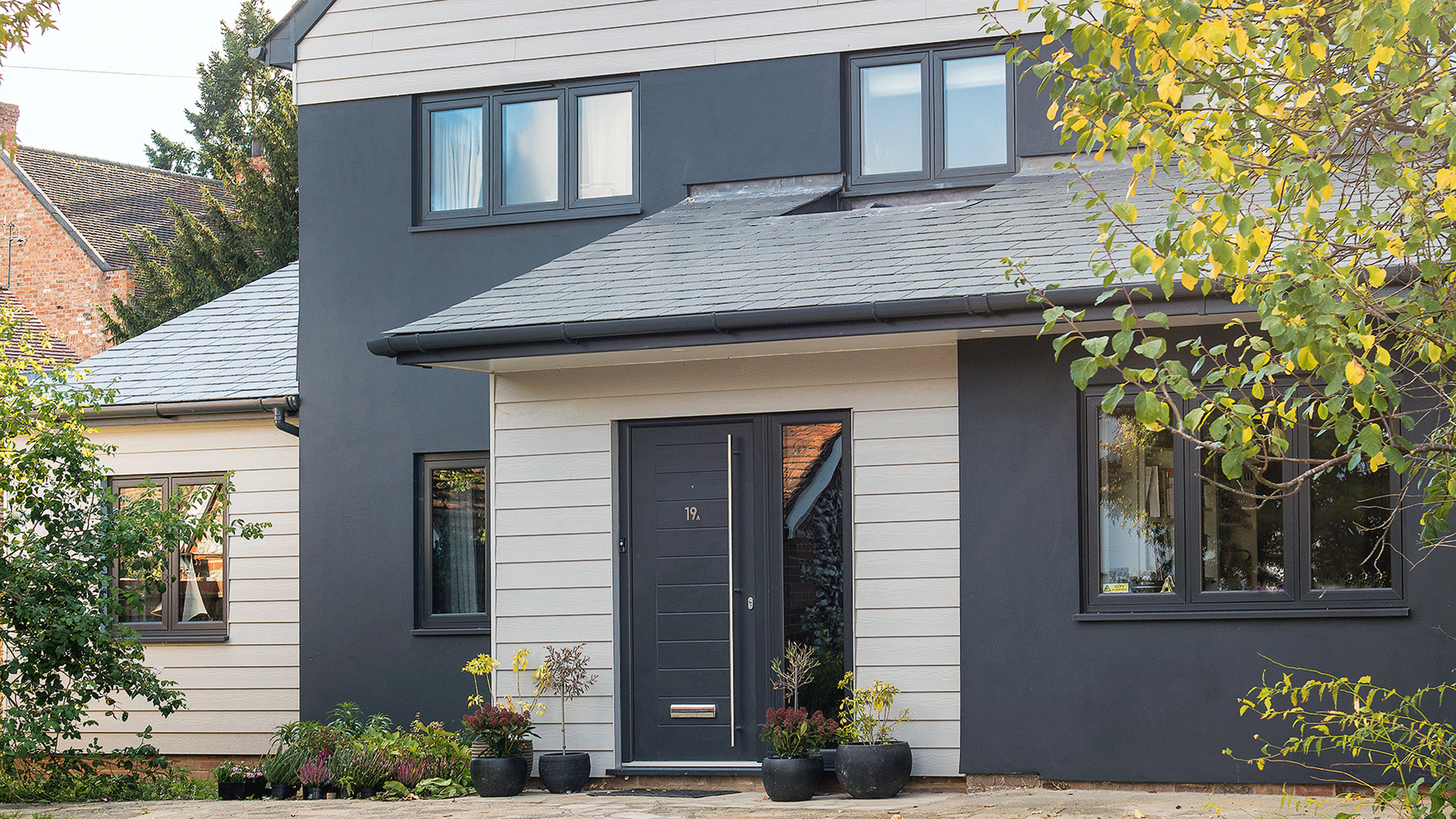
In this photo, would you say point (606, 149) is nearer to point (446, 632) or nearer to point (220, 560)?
point (446, 632)

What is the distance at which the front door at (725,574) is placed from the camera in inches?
361

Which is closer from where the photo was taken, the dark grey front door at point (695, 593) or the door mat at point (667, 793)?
the door mat at point (667, 793)

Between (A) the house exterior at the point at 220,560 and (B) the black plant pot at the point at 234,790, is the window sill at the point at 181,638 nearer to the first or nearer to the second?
(A) the house exterior at the point at 220,560

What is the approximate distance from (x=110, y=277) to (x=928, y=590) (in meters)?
24.4

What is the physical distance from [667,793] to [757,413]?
96.3 inches

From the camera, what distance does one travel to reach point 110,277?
28.8m

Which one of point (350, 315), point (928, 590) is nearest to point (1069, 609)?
point (928, 590)

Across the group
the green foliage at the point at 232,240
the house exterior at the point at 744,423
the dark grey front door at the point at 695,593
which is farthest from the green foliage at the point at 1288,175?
the green foliage at the point at 232,240

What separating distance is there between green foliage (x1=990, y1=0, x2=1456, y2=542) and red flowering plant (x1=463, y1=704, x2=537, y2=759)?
5.77 m

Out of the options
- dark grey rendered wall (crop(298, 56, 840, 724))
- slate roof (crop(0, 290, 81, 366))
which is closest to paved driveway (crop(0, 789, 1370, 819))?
dark grey rendered wall (crop(298, 56, 840, 724))

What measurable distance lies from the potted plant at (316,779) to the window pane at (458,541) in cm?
177

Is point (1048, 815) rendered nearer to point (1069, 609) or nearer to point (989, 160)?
point (1069, 609)

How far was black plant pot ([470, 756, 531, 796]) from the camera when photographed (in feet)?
29.5

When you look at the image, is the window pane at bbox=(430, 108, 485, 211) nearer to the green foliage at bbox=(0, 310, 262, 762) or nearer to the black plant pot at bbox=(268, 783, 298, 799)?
the green foliage at bbox=(0, 310, 262, 762)
